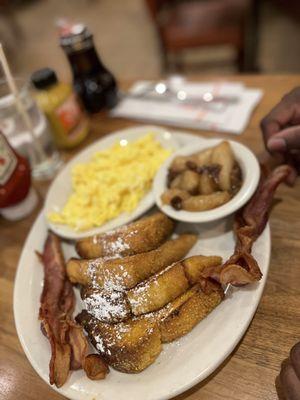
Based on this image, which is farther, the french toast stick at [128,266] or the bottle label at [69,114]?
the bottle label at [69,114]

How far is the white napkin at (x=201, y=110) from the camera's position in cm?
174

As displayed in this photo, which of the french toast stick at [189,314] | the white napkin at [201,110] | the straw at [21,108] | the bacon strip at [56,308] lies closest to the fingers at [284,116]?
the white napkin at [201,110]

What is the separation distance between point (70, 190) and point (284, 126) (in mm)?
877

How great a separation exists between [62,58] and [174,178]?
169 inches

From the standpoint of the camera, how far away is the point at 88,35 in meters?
1.83

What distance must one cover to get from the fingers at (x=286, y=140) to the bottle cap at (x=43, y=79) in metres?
1.04

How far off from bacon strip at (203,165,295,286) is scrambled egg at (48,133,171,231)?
1.34 ft

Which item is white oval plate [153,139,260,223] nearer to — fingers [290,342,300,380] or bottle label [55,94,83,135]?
fingers [290,342,300,380]

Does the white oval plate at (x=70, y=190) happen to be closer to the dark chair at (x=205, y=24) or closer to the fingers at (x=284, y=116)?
the fingers at (x=284, y=116)

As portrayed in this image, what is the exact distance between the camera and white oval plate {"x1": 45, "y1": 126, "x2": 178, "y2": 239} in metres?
1.34

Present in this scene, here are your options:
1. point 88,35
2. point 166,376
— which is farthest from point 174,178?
point 88,35

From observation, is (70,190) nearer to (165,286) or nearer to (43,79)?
(43,79)

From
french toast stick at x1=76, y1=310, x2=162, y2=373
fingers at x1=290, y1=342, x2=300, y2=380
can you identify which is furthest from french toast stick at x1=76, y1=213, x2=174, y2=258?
fingers at x1=290, y1=342, x2=300, y2=380

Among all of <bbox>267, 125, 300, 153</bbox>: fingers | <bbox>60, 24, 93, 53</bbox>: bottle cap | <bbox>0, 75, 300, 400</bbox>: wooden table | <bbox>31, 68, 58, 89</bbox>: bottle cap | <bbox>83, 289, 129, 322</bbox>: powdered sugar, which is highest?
<bbox>60, 24, 93, 53</bbox>: bottle cap
